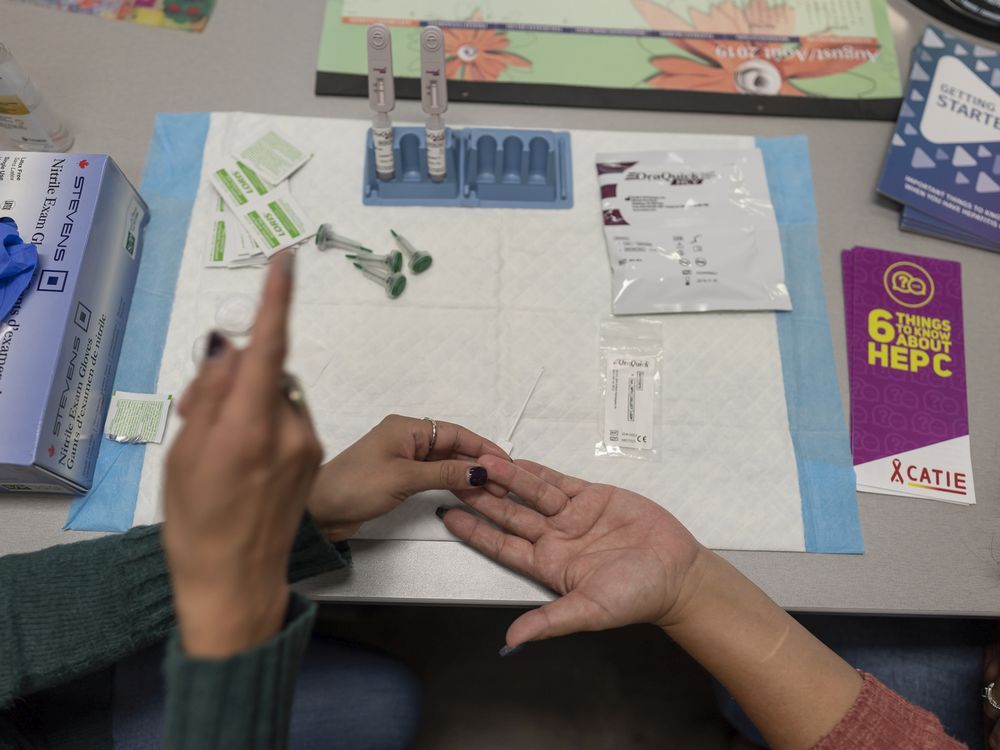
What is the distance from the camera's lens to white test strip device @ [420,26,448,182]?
2.81ft

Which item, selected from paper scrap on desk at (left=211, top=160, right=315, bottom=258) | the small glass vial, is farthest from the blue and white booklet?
the small glass vial

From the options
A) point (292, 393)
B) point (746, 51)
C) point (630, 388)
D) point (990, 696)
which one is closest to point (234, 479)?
point (292, 393)

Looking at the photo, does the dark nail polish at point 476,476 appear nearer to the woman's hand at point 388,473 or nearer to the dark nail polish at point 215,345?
the woman's hand at point 388,473

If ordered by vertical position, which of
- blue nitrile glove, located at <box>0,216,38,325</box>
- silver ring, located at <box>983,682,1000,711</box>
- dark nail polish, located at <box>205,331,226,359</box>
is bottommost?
silver ring, located at <box>983,682,1000,711</box>

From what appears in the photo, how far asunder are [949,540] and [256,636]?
33.0 inches

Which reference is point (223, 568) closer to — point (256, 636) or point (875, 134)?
point (256, 636)

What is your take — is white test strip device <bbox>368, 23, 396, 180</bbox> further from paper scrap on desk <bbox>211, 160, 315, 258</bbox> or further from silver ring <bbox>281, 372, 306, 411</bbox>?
silver ring <bbox>281, 372, 306, 411</bbox>

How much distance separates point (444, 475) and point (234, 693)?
0.37 meters

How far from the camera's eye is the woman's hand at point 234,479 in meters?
0.41

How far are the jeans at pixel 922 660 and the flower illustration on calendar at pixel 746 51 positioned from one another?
33.6 inches

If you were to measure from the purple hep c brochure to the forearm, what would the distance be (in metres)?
0.24

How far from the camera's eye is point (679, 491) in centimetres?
88

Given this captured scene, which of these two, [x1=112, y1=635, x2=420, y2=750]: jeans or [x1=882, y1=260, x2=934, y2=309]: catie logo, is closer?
[x1=112, y1=635, x2=420, y2=750]: jeans

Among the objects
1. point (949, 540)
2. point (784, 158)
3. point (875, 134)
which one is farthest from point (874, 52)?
point (949, 540)
